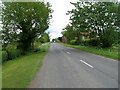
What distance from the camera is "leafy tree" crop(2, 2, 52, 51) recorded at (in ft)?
69.0

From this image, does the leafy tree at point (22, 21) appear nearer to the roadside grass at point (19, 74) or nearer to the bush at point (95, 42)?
the roadside grass at point (19, 74)

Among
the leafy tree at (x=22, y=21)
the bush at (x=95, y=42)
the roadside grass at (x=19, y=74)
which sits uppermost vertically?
the leafy tree at (x=22, y=21)

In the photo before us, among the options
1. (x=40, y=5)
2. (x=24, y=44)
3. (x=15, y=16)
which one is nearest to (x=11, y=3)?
(x=15, y=16)

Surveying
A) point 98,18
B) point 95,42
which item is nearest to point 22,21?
point 98,18

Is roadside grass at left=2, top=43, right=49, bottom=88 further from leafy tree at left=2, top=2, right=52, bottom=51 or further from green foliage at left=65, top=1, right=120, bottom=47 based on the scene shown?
green foliage at left=65, top=1, right=120, bottom=47

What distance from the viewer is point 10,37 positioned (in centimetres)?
2231

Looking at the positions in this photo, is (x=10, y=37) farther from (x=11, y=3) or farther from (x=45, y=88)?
(x=45, y=88)

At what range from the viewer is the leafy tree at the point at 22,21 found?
21023 mm

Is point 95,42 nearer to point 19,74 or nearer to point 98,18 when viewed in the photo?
point 98,18

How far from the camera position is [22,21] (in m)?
22.4

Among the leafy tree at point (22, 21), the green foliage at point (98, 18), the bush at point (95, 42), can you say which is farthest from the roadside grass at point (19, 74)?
the bush at point (95, 42)

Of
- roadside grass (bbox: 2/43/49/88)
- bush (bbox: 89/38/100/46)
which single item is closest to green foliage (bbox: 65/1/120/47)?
bush (bbox: 89/38/100/46)

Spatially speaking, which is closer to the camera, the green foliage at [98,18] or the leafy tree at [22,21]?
the leafy tree at [22,21]

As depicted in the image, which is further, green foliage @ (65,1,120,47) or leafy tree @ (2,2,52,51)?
green foliage @ (65,1,120,47)
